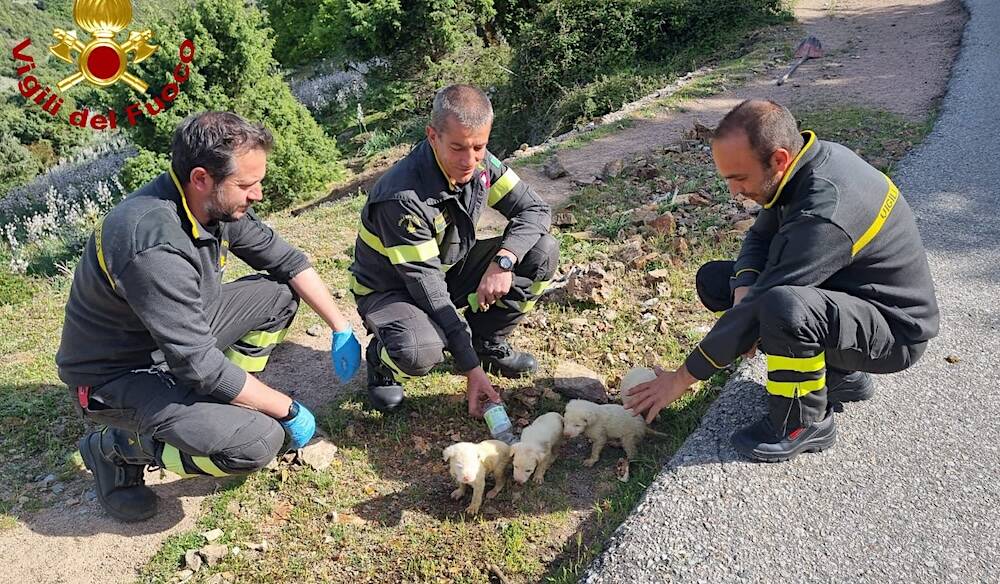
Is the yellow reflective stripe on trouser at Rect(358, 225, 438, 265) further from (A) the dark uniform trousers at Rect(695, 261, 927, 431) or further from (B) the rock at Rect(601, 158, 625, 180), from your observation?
(B) the rock at Rect(601, 158, 625, 180)

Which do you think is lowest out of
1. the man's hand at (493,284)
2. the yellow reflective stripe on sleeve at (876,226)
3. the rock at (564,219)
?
the rock at (564,219)

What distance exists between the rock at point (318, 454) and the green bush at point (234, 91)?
25.3 ft

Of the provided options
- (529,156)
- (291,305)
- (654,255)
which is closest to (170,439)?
(291,305)

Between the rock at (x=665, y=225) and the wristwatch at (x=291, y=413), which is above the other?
the wristwatch at (x=291, y=413)

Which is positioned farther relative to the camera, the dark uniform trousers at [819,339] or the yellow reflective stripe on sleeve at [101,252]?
the yellow reflective stripe on sleeve at [101,252]

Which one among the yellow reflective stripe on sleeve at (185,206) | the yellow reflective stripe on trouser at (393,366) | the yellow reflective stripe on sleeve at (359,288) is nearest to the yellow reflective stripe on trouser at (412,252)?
the yellow reflective stripe on sleeve at (359,288)

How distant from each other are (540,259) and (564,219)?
223 cm

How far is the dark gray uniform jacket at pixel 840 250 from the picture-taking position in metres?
2.61

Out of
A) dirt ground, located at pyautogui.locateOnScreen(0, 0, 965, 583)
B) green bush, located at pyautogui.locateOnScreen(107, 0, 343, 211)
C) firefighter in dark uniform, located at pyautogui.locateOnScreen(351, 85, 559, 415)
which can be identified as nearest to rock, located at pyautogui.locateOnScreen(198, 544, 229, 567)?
dirt ground, located at pyautogui.locateOnScreen(0, 0, 965, 583)

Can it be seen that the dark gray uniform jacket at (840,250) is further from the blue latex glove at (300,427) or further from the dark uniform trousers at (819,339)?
the blue latex glove at (300,427)

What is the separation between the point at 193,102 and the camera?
9.95 m

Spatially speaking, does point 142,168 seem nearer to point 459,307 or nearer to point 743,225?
point 459,307

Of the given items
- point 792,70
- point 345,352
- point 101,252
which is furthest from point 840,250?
point 792,70

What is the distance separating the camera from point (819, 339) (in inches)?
105
